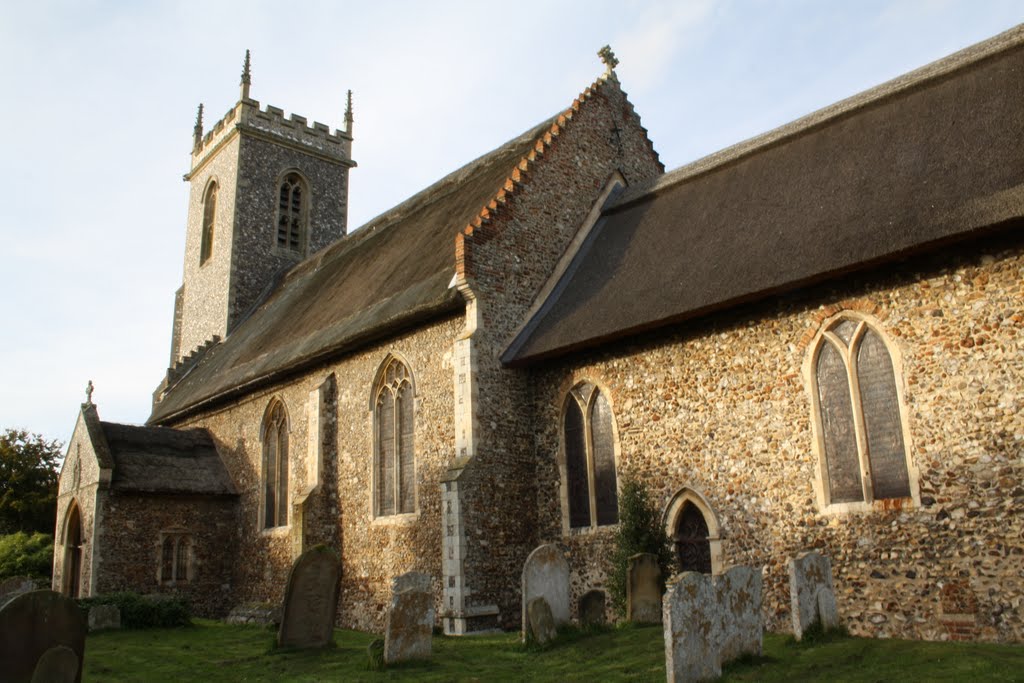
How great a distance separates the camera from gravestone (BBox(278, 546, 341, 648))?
41.2 feet

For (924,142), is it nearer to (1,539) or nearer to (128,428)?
(128,428)

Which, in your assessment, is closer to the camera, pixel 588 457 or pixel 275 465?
pixel 588 457

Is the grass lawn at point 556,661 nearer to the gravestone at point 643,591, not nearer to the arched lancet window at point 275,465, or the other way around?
the gravestone at point 643,591

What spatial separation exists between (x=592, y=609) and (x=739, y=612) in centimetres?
403

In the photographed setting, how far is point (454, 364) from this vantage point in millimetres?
15977

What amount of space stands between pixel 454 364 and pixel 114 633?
7.98 metres

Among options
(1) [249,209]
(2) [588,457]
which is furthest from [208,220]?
(2) [588,457]

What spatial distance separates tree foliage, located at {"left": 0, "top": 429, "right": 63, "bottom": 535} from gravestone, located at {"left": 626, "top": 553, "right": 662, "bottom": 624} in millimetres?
27269

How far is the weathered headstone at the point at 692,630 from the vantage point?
332 inches

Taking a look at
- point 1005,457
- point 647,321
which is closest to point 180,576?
point 647,321

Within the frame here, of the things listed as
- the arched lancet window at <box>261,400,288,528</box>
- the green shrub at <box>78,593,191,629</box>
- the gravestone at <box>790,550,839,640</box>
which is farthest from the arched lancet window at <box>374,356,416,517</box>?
the gravestone at <box>790,550,839,640</box>

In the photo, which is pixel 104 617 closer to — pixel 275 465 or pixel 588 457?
pixel 275 465

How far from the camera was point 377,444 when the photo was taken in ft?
58.6

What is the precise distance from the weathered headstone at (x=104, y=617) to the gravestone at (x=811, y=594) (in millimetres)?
12728
